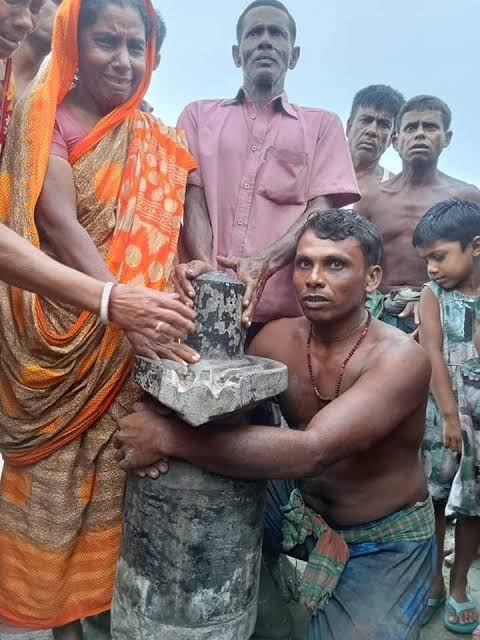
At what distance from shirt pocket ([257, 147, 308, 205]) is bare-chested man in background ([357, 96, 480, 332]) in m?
1.63

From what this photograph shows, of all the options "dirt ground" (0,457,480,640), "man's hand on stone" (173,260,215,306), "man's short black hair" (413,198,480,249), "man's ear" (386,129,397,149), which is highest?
"man's ear" (386,129,397,149)

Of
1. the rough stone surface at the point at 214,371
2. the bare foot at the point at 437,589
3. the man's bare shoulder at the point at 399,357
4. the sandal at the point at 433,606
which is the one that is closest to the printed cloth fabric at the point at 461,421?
the bare foot at the point at 437,589

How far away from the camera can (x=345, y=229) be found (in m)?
2.35

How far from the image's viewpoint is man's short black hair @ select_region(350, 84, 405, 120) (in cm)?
532

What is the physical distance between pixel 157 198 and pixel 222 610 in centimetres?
158

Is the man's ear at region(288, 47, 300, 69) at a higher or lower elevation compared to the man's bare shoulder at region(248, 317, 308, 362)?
higher

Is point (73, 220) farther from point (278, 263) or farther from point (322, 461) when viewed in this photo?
point (322, 461)

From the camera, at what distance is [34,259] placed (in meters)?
1.82

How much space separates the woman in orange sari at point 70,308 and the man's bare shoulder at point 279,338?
55 cm

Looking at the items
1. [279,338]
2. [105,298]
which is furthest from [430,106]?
[105,298]

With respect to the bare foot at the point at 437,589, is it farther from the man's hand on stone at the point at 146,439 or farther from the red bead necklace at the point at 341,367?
the man's hand on stone at the point at 146,439

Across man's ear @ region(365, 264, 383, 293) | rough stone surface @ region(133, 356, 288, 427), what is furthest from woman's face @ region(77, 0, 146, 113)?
man's ear @ region(365, 264, 383, 293)

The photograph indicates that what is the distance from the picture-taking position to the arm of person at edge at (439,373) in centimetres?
313

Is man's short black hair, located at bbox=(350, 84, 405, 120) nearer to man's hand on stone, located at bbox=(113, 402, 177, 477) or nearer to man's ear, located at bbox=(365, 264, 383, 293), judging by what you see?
man's ear, located at bbox=(365, 264, 383, 293)
